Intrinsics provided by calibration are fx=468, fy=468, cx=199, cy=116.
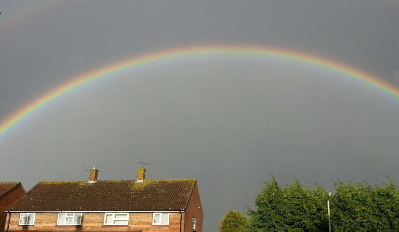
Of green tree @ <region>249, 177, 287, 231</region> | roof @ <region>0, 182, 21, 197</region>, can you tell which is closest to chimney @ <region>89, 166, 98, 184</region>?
roof @ <region>0, 182, 21, 197</region>

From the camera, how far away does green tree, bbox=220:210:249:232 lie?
62250 mm

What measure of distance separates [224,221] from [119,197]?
63.1 feet

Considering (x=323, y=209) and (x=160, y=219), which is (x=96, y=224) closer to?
(x=160, y=219)

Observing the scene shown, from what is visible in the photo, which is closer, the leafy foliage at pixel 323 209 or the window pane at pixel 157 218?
the leafy foliage at pixel 323 209

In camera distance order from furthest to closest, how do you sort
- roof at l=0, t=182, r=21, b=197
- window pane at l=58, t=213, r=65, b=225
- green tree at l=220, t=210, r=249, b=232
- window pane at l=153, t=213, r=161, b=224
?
green tree at l=220, t=210, r=249, b=232 < roof at l=0, t=182, r=21, b=197 < window pane at l=58, t=213, r=65, b=225 < window pane at l=153, t=213, r=161, b=224

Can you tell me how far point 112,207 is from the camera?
4772cm

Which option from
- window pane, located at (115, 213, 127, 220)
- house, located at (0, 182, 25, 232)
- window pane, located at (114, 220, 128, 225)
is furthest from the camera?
house, located at (0, 182, 25, 232)

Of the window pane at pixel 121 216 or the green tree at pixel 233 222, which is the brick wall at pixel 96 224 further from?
the green tree at pixel 233 222

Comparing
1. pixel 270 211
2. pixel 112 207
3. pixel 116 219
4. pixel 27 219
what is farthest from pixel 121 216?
pixel 270 211

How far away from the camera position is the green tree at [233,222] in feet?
204

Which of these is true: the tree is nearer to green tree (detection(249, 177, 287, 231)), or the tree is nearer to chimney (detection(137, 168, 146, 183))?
green tree (detection(249, 177, 287, 231))

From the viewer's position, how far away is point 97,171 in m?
54.3

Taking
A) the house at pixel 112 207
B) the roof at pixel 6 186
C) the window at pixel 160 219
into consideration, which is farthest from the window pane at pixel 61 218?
the roof at pixel 6 186

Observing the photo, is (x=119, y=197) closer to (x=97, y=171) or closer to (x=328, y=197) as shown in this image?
(x=97, y=171)
